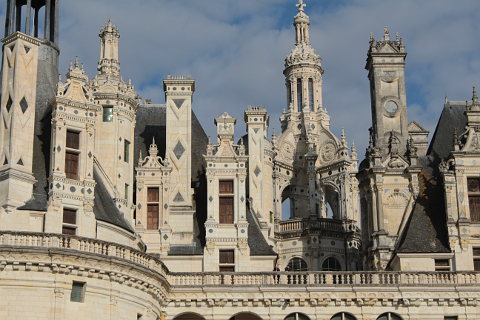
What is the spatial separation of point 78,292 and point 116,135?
10.5m

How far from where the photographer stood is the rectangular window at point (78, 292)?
42.1m

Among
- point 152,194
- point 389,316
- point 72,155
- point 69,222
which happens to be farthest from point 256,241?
point 72,155

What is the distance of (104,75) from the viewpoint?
52375mm

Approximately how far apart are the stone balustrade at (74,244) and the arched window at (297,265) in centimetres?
2119

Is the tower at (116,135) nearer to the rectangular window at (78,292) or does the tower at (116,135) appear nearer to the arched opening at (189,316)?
the arched opening at (189,316)

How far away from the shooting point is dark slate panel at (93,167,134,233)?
149 ft

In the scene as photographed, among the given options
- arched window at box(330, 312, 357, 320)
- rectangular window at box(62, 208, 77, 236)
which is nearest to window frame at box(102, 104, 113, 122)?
rectangular window at box(62, 208, 77, 236)

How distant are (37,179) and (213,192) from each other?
896 centimetres

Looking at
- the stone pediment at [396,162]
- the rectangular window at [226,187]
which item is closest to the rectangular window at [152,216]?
the rectangular window at [226,187]

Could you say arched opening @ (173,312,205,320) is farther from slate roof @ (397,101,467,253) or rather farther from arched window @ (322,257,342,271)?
arched window @ (322,257,342,271)

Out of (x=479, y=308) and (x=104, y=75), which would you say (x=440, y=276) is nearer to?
(x=479, y=308)

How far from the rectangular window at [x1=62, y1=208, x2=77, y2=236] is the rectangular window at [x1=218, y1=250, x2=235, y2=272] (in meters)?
8.02

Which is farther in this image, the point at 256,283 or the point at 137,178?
the point at 137,178

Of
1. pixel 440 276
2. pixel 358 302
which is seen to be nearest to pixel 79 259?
pixel 358 302
